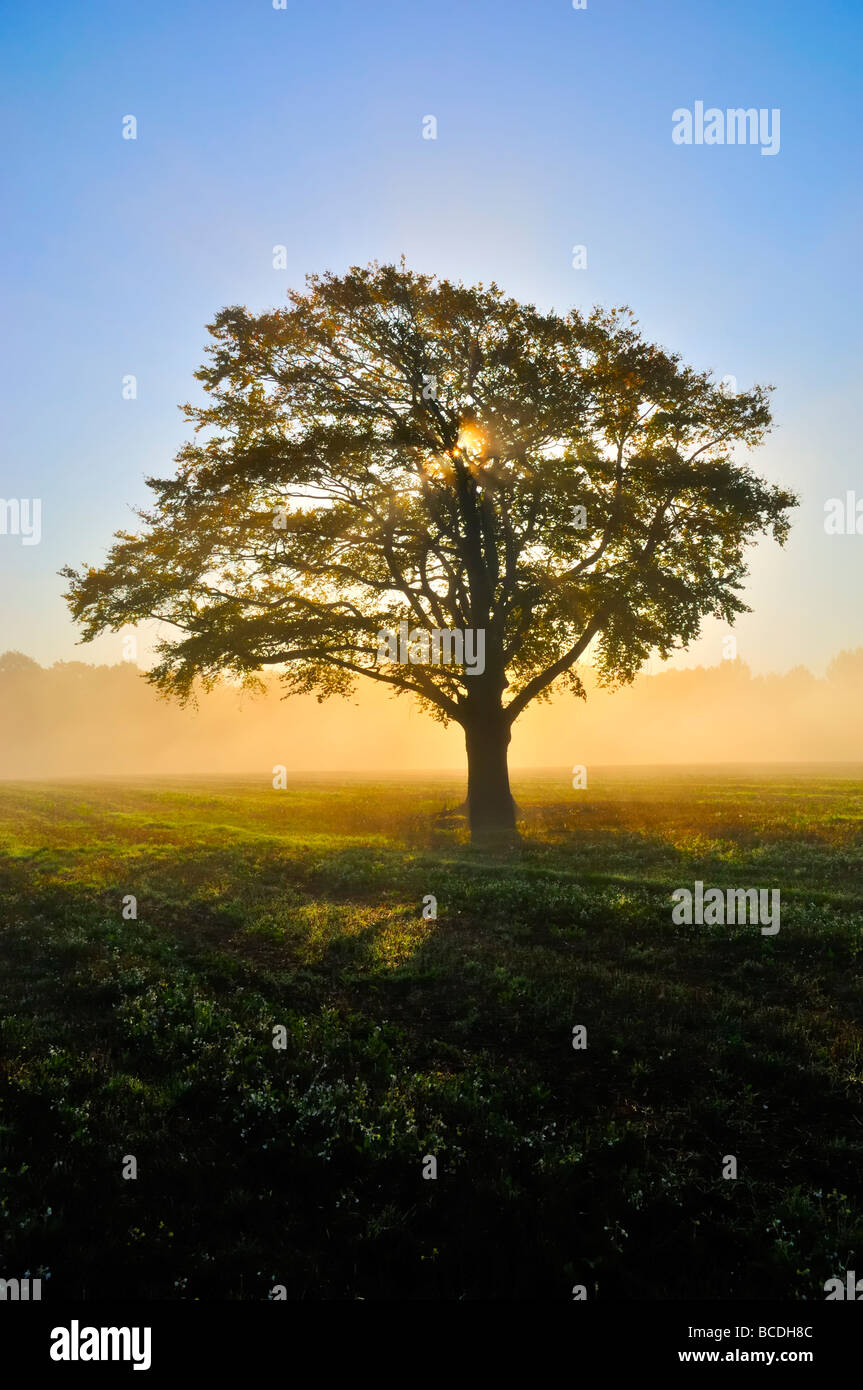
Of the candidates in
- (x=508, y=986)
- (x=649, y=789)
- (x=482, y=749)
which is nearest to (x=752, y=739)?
(x=649, y=789)

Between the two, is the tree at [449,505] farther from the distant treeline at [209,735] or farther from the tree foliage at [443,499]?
the distant treeline at [209,735]

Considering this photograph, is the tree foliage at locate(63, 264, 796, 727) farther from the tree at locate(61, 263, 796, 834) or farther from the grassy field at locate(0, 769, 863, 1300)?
the grassy field at locate(0, 769, 863, 1300)

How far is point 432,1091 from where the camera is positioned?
8641mm

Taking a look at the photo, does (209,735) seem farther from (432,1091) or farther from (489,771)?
(432,1091)

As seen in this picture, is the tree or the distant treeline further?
the distant treeline

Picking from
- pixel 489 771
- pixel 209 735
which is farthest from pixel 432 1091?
pixel 209 735

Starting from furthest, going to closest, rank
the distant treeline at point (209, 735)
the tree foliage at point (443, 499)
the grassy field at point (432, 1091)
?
the distant treeline at point (209, 735), the tree foliage at point (443, 499), the grassy field at point (432, 1091)

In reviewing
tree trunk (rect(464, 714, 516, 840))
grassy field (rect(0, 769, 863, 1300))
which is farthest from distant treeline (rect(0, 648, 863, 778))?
grassy field (rect(0, 769, 863, 1300))

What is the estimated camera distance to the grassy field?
6.11 metres

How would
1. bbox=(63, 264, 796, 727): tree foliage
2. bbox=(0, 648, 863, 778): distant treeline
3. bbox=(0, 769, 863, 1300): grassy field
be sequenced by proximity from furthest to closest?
1. bbox=(0, 648, 863, 778): distant treeline
2. bbox=(63, 264, 796, 727): tree foliage
3. bbox=(0, 769, 863, 1300): grassy field

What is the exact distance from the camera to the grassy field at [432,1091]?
6.11 metres

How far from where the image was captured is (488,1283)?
586 centimetres

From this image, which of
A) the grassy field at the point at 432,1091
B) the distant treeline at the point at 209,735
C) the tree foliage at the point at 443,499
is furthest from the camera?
the distant treeline at the point at 209,735

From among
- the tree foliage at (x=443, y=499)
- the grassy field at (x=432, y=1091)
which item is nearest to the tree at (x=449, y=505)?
the tree foliage at (x=443, y=499)
